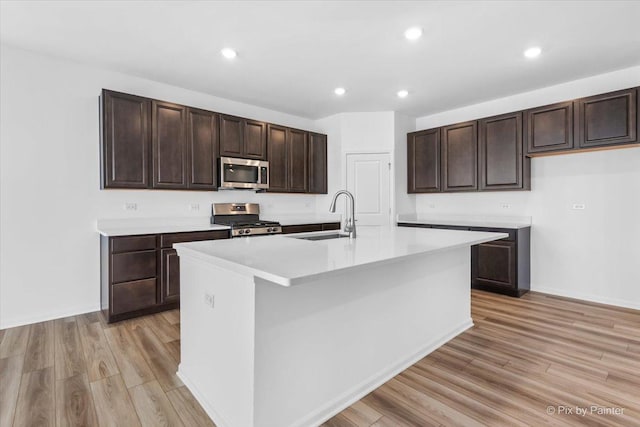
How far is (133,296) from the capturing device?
3.25m

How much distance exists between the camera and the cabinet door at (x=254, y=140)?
4410 millimetres

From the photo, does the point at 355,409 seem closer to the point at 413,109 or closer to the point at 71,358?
the point at 71,358

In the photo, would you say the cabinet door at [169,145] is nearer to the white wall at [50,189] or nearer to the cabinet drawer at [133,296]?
the white wall at [50,189]

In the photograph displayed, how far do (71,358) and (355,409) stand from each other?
213 cm

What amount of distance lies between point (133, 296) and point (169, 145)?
169cm

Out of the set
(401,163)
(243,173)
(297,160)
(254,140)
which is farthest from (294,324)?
(401,163)

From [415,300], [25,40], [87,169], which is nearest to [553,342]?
[415,300]

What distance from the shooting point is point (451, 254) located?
284 centimetres

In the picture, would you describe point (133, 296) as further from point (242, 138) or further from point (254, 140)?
point (254, 140)

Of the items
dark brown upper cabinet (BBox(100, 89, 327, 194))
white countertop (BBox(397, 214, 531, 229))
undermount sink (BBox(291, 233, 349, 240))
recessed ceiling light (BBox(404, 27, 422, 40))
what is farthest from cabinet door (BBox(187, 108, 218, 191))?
white countertop (BBox(397, 214, 531, 229))

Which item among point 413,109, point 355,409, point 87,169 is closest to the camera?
point 355,409

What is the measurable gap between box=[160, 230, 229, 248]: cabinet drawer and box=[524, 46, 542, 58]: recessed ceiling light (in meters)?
3.67

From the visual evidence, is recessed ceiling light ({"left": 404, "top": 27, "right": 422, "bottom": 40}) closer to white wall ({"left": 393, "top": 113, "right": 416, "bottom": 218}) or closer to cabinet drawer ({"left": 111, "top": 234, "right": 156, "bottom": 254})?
white wall ({"left": 393, "top": 113, "right": 416, "bottom": 218})

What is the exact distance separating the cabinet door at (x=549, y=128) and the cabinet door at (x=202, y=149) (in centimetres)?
390
